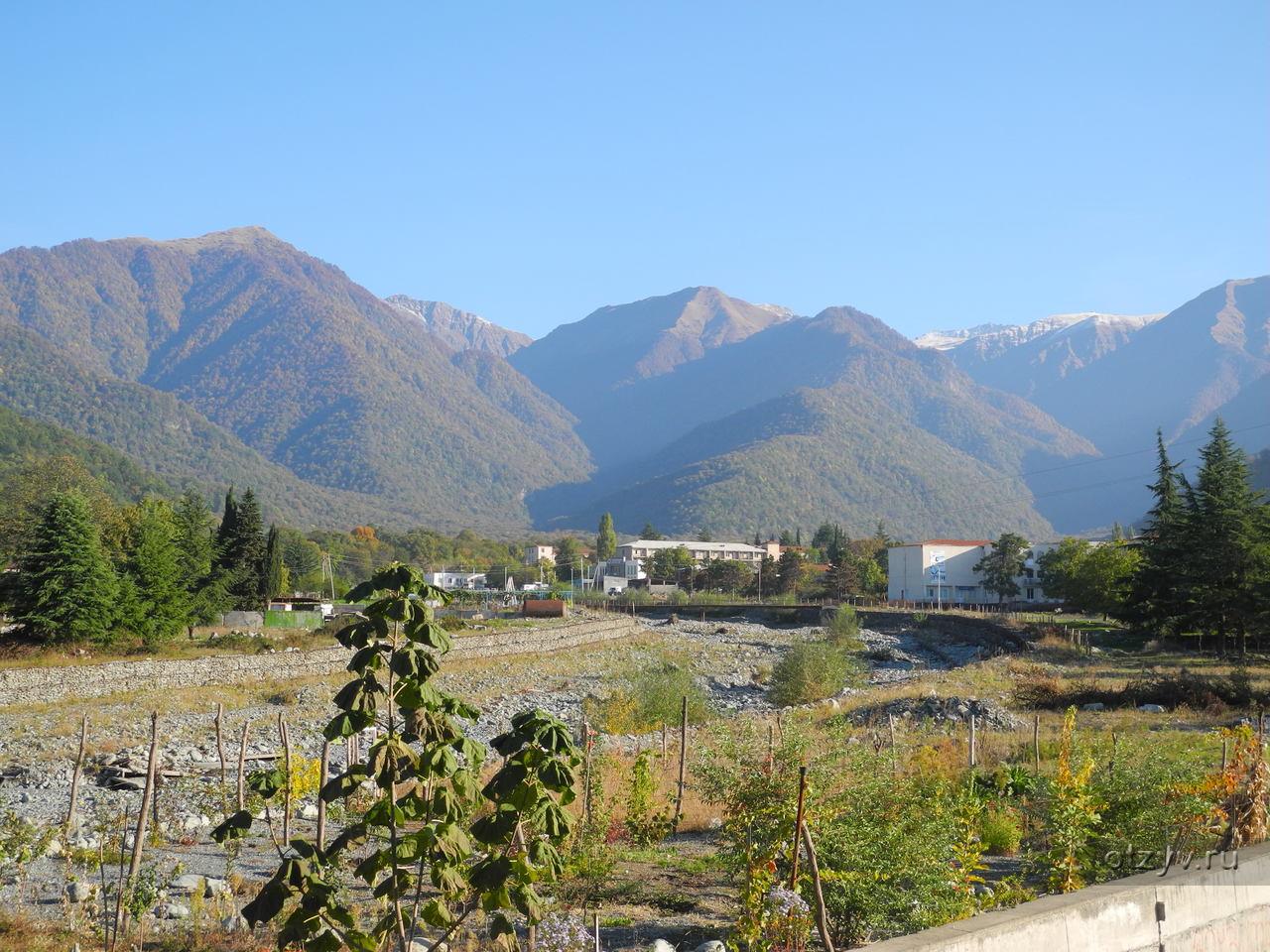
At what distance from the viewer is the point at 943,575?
371 ft

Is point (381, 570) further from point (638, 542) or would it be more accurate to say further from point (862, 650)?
point (638, 542)

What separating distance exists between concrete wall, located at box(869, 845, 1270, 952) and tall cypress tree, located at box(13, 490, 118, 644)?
4198cm

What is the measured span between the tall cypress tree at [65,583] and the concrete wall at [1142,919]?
41983 mm

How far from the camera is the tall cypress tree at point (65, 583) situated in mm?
40594

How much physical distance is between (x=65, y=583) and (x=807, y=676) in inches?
1115

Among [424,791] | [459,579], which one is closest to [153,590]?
[424,791]

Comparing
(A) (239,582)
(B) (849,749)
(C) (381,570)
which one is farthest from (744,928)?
(A) (239,582)

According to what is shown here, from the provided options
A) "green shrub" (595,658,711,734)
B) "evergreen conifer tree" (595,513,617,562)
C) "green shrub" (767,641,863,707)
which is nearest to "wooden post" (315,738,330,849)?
"green shrub" (595,658,711,734)

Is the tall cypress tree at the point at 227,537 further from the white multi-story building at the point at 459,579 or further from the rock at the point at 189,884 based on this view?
the white multi-story building at the point at 459,579

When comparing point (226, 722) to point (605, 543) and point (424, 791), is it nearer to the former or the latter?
point (424, 791)

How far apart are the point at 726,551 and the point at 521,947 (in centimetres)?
16240

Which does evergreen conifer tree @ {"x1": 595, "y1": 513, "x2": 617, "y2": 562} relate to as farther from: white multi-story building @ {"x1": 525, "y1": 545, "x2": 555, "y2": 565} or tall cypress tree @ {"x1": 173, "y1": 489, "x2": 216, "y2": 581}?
tall cypress tree @ {"x1": 173, "y1": 489, "x2": 216, "y2": 581}

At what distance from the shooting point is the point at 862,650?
2355 inches

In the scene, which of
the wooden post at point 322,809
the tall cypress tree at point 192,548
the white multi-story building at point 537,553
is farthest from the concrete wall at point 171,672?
the white multi-story building at point 537,553
